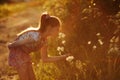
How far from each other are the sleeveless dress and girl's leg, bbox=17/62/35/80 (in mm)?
68

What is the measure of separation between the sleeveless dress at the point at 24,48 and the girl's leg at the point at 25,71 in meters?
0.07

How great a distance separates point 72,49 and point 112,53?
968 mm

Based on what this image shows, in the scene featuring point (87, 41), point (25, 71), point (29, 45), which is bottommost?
point (25, 71)

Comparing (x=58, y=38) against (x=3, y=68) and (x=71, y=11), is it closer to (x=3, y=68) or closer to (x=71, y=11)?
(x=71, y=11)

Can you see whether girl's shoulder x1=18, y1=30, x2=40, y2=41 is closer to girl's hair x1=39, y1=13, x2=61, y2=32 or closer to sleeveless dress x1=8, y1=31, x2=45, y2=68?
sleeveless dress x1=8, y1=31, x2=45, y2=68

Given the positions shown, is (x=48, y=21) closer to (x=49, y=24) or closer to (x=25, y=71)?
(x=49, y=24)

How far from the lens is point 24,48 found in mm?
7199

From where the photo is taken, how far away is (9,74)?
9547mm

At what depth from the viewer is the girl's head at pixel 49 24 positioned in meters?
6.93

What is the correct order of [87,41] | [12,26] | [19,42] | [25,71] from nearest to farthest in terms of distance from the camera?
[19,42]
[25,71]
[87,41]
[12,26]

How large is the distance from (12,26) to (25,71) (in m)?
8.17

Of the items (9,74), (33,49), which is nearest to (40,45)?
(33,49)

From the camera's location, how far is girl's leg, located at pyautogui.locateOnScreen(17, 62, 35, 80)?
288 inches

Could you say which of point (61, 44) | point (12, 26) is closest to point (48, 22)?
point (61, 44)
